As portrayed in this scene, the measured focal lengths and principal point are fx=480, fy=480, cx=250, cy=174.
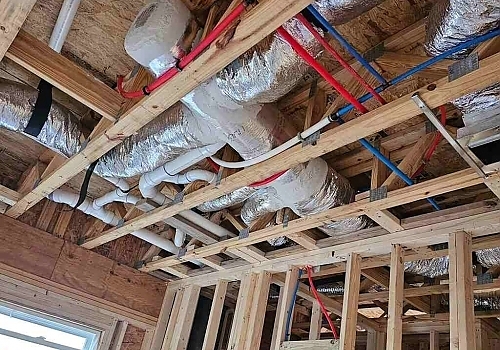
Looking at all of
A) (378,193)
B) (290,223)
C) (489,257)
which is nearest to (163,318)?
(290,223)

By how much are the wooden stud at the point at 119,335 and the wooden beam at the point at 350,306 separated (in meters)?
2.01

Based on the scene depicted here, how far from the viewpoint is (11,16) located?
1.65 m

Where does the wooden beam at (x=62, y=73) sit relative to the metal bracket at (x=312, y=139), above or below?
above

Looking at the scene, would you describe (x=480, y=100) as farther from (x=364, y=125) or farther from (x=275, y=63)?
(x=275, y=63)

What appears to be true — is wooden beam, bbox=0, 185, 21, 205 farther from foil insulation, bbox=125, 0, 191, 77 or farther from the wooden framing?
foil insulation, bbox=125, 0, 191, 77

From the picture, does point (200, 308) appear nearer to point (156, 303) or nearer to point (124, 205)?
point (156, 303)

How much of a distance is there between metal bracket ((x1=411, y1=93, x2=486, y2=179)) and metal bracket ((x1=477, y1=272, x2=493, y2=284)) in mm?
1285

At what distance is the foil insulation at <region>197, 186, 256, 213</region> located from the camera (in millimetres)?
2799

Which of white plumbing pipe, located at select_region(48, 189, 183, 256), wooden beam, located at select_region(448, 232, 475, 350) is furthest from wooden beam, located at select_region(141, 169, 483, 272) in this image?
wooden beam, located at select_region(448, 232, 475, 350)

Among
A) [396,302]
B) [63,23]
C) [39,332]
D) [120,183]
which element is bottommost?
[39,332]

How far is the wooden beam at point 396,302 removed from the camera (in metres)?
2.39

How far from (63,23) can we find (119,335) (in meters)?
2.66

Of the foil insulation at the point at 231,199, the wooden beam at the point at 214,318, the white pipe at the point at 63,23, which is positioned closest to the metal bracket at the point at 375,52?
the foil insulation at the point at 231,199

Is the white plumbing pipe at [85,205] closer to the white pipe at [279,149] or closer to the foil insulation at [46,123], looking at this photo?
the foil insulation at [46,123]
